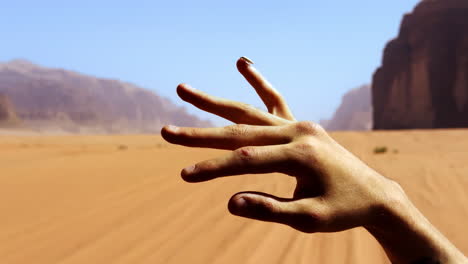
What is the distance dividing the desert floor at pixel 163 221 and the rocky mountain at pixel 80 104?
250 ft

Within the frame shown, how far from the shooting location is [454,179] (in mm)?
5812

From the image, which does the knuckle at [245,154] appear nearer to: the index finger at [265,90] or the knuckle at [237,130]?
the knuckle at [237,130]

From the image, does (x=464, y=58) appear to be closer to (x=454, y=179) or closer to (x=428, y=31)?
(x=428, y=31)

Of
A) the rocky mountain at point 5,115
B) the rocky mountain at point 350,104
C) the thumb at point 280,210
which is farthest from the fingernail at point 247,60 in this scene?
the rocky mountain at point 350,104

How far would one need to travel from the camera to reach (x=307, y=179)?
3.25 feet

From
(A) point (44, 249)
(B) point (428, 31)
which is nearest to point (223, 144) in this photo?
(A) point (44, 249)

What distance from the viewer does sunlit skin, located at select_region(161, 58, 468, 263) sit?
93 centimetres

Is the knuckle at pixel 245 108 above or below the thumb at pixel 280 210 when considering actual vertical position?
above

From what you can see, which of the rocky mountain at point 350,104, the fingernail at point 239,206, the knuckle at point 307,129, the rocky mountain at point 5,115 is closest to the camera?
the fingernail at point 239,206

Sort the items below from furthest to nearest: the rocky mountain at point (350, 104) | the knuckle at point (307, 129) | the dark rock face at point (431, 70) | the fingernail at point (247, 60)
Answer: the rocky mountain at point (350, 104), the dark rock face at point (431, 70), the fingernail at point (247, 60), the knuckle at point (307, 129)

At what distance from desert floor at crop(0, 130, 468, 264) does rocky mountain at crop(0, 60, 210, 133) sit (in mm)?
76266

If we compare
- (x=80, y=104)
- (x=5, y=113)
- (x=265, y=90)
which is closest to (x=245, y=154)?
(x=265, y=90)

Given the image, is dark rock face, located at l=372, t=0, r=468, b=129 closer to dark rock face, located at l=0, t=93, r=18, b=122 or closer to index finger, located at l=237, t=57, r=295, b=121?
index finger, located at l=237, t=57, r=295, b=121

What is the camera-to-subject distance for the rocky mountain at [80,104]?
79750 mm
